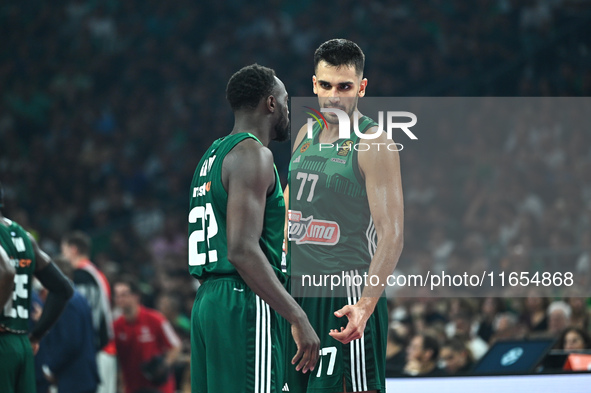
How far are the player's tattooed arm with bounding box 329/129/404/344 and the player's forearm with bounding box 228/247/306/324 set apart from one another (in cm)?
31

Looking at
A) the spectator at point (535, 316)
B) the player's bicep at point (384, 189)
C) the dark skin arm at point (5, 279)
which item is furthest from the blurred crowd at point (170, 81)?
the player's bicep at point (384, 189)

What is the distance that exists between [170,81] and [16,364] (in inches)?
423

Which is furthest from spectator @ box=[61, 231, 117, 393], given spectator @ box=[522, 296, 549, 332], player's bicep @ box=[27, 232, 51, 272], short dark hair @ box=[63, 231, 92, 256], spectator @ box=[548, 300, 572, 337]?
spectator @ box=[548, 300, 572, 337]

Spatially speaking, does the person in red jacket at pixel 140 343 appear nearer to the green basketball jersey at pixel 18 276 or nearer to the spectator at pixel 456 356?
the spectator at pixel 456 356

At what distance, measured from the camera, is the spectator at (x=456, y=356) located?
644 centimetres

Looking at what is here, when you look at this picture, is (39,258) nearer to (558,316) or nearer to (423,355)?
(423,355)

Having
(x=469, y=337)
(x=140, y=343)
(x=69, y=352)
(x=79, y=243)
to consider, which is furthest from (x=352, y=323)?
(x=140, y=343)

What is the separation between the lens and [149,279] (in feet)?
40.2

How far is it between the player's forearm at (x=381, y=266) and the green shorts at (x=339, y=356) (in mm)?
102

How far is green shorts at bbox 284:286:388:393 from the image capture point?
11.1 ft

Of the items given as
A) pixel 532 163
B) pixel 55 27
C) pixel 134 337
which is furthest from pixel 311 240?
pixel 55 27

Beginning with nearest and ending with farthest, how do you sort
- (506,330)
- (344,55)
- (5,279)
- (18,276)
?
1. (344,55)
2. (5,279)
3. (18,276)
4. (506,330)

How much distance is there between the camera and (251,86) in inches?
131

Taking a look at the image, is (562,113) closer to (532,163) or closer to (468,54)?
(532,163)
